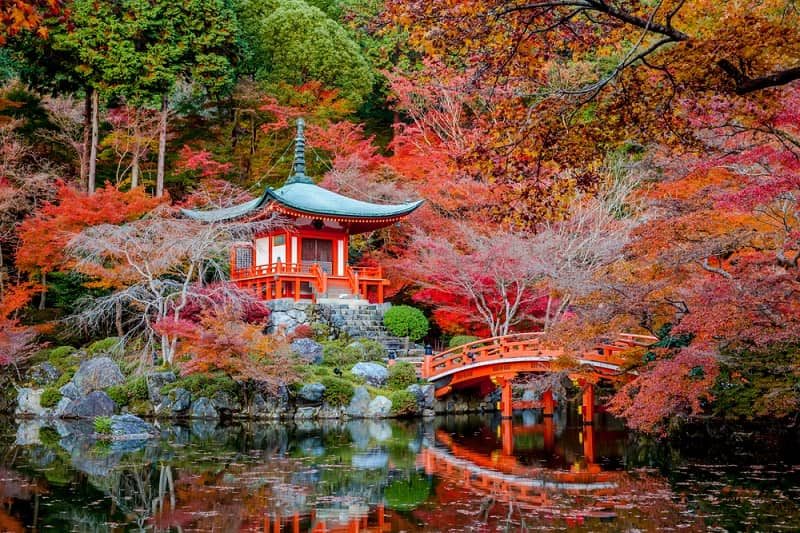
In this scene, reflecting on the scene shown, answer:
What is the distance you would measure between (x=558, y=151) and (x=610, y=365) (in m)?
10.9

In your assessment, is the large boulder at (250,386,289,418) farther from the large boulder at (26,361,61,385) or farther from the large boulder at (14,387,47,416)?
the large boulder at (26,361,61,385)

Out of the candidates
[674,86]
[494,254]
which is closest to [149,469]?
[674,86]

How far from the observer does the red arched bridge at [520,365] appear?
1568 centimetres

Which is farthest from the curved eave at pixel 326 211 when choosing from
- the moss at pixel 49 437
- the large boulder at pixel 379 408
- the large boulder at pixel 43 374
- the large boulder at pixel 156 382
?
the moss at pixel 49 437

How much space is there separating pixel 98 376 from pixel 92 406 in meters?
0.87

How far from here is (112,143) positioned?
24766 millimetres

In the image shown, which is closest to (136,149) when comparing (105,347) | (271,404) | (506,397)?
(105,347)

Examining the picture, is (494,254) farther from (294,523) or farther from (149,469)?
(294,523)

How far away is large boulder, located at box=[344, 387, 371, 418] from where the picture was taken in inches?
673

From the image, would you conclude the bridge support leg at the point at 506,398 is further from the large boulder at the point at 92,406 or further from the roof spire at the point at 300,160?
the roof spire at the point at 300,160

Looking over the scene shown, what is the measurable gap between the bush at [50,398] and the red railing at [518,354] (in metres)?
7.86

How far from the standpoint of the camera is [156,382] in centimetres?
1745

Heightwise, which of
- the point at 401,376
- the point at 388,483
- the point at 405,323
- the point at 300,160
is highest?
the point at 300,160

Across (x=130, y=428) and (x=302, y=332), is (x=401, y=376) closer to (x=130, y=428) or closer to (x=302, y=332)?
(x=302, y=332)
